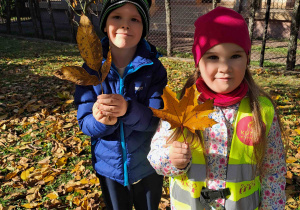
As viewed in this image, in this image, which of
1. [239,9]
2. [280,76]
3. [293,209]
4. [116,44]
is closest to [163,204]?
[293,209]

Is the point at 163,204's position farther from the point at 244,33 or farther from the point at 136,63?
the point at 244,33

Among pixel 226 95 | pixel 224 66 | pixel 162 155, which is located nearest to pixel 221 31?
pixel 224 66

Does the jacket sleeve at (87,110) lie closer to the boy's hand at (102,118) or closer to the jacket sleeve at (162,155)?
the boy's hand at (102,118)

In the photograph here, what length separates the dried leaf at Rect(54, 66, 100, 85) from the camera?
105 centimetres

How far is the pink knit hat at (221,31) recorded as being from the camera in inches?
46.1

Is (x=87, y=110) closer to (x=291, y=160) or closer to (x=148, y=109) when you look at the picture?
(x=148, y=109)

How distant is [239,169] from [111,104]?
642mm

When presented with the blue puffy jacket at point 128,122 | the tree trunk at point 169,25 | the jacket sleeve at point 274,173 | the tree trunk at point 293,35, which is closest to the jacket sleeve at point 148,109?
the blue puffy jacket at point 128,122

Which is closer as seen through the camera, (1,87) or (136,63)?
(136,63)

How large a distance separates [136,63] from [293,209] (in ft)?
6.38

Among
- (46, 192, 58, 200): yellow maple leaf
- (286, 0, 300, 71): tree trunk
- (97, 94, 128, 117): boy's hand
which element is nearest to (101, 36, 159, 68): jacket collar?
(97, 94, 128, 117): boy's hand

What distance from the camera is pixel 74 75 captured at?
106 centimetres

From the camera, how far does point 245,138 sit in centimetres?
125

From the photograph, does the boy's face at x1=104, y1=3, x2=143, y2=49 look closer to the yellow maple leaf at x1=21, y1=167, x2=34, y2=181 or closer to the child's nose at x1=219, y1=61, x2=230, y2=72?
the child's nose at x1=219, y1=61, x2=230, y2=72
